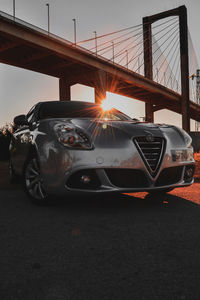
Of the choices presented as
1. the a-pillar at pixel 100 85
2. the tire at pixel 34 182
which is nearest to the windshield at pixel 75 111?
the tire at pixel 34 182

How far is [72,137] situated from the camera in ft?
9.80

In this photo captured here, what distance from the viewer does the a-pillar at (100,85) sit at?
30.6 meters

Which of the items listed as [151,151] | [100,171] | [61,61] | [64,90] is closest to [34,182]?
[100,171]

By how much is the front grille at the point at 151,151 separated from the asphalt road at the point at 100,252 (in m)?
0.45

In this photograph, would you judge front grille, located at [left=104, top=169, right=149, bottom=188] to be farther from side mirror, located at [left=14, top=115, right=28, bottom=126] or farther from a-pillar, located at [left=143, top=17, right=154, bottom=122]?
a-pillar, located at [left=143, top=17, right=154, bottom=122]

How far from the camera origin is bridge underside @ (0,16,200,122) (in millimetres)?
23219

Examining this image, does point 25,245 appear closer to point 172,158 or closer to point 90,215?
point 90,215

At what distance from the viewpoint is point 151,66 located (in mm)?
38781

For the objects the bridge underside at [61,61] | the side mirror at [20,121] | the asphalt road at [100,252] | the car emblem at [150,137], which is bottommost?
the asphalt road at [100,252]

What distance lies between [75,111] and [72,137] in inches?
46.6

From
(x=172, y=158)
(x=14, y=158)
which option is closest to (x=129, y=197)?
(x=172, y=158)

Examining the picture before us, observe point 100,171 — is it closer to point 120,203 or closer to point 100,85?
point 120,203

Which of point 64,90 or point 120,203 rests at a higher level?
point 64,90

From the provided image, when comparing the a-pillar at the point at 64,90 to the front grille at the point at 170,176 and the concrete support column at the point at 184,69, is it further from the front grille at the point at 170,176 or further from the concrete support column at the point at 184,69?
the front grille at the point at 170,176
